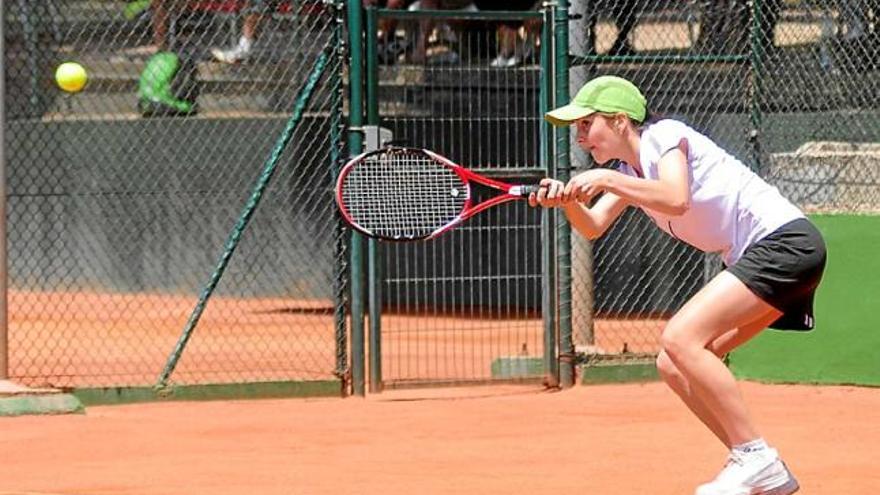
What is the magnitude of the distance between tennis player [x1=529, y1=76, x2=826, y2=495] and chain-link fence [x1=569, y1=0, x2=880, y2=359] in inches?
145

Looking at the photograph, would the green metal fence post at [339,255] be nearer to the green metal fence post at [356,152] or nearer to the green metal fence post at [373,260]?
the green metal fence post at [356,152]


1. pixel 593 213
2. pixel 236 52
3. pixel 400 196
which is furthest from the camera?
pixel 236 52

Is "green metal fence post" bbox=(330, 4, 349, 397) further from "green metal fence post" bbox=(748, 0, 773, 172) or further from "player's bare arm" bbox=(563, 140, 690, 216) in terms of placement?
"player's bare arm" bbox=(563, 140, 690, 216)

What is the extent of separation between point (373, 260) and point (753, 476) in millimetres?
4030

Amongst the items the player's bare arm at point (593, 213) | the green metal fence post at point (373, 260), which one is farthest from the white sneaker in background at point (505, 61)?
the player's bare arm at point (593, 213)

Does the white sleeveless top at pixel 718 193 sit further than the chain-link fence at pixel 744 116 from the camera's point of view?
No

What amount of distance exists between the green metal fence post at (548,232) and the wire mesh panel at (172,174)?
3.17 meters

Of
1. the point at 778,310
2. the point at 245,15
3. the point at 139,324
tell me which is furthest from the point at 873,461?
the point at 245,15

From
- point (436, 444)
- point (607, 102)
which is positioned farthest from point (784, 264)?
point (436, 444)

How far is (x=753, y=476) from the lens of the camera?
560 cm

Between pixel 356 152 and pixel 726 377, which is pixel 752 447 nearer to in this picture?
pixel 726 377

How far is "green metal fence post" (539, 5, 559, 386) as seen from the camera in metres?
9.52

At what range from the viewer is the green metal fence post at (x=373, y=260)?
9156 millimetres

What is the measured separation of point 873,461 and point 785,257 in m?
2.09
